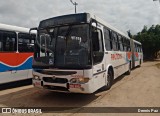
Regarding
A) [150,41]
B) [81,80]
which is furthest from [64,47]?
[150,41]

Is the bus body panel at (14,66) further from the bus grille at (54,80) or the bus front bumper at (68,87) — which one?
the bus grille at (54,80)

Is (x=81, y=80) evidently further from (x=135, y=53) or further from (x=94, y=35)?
(x=135, y=53)

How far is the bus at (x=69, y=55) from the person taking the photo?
22.0ft

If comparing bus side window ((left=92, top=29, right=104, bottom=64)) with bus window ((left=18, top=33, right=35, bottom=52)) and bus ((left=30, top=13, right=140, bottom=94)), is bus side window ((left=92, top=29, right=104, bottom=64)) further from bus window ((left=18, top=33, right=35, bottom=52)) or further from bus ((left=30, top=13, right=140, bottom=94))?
bus window ((left=18, top=33, right=35, bottom=52))

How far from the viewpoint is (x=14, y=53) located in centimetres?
1021

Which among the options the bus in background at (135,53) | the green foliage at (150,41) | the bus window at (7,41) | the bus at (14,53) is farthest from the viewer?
the green foliage at (150,41)

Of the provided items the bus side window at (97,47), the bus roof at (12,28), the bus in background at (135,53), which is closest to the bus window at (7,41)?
the bus roof at (12,28)

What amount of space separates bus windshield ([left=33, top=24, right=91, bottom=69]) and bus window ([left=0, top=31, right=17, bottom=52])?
8.75 ft

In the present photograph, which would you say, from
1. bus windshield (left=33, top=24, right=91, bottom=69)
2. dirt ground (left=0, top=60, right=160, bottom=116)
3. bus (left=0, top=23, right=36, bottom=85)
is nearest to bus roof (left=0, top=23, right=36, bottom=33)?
bus (left=0, top=23, right=36, bottom=85)

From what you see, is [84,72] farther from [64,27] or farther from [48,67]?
[64,27]

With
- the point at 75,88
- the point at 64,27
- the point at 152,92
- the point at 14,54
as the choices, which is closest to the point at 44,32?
the point at 64,27

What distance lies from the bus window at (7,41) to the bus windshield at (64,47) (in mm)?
2668

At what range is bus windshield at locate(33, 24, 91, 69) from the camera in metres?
6.78

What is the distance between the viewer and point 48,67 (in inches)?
280
